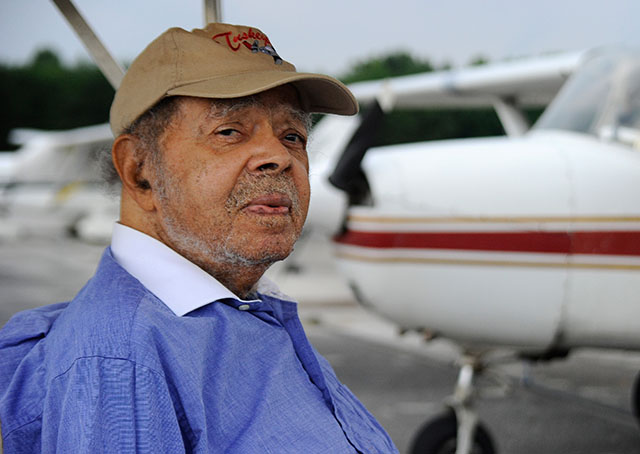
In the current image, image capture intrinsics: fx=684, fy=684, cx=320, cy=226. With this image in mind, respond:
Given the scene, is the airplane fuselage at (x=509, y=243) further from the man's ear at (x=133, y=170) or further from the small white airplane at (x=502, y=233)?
the man's ear at (x=133, y=170)

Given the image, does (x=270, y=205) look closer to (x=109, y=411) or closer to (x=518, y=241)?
(x=109, y=411)

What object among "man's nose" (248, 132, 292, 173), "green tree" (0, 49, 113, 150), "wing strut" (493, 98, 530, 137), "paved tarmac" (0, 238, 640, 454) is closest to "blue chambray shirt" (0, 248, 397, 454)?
"man's nose" (248, 132, 292, 173)

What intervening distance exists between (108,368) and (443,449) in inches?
107

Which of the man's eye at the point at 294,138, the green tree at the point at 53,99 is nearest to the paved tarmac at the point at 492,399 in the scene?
the man's eye at the point at 294,138

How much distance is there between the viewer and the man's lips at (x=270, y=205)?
3.65ft

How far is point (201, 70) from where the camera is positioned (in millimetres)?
1077

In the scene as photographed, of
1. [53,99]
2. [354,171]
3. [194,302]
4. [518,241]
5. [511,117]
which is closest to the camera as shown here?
[194,302]

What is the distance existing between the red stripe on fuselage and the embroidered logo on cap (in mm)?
1889

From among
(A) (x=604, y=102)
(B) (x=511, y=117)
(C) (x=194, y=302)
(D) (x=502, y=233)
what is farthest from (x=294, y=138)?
(B) (x=511, y=117)

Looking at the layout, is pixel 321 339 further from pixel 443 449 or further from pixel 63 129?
pixel 63 129

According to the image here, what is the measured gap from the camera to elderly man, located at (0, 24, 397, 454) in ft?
2.83

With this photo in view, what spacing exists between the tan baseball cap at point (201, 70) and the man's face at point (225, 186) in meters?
0.04

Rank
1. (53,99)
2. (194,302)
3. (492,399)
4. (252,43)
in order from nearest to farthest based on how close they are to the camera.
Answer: (194,302) < (252,43) < (492,399) < (53,99)

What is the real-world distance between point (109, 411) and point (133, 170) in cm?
48
